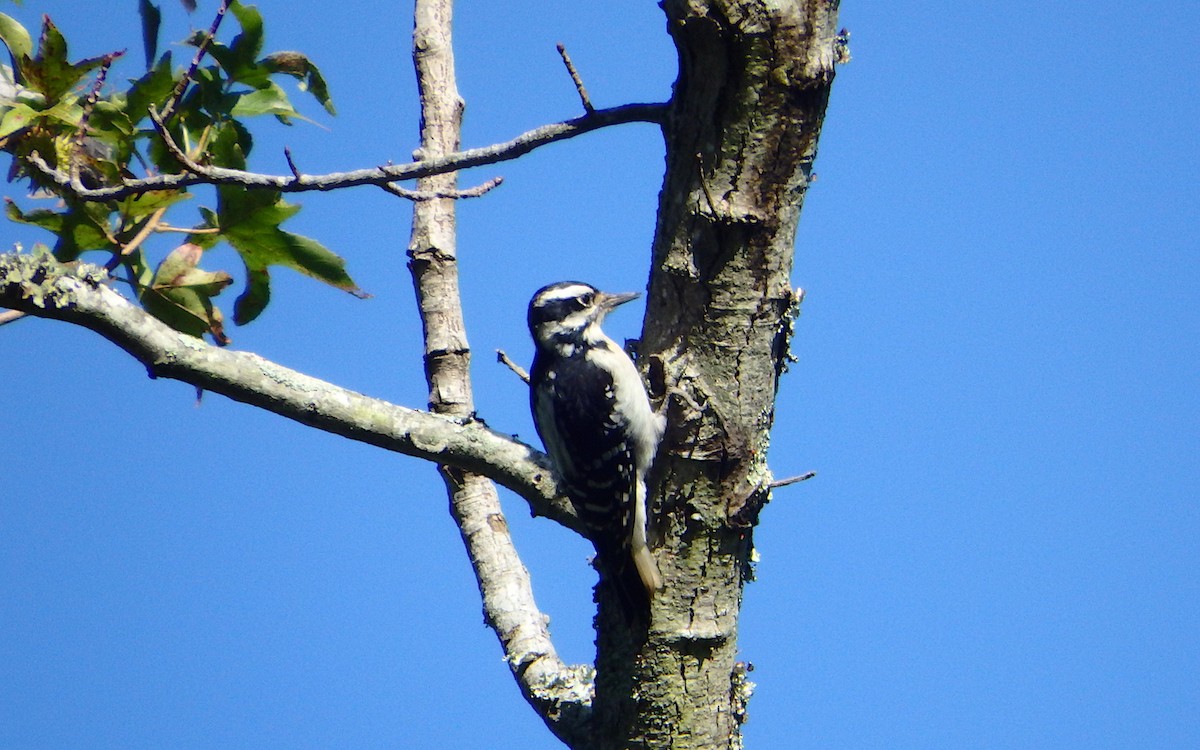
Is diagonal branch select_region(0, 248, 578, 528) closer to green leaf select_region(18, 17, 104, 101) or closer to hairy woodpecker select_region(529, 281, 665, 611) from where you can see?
hairy woodpecker select_region(529, 281, 665, 611)

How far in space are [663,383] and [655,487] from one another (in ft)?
0.88

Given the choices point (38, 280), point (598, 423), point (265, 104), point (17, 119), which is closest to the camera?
point (38, 280)

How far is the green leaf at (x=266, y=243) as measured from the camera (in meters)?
2.81

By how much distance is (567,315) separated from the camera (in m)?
4.47

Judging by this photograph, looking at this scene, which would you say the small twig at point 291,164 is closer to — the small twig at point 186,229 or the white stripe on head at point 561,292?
the small twig at point 186,229

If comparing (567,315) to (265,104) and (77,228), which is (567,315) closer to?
(265,104)

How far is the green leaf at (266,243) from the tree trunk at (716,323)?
87 centimetres

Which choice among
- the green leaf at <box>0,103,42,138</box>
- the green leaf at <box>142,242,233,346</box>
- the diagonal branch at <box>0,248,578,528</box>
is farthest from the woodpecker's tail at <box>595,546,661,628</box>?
the green leaf at <box>0,103,42,138</box>

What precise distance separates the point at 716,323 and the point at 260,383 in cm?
106

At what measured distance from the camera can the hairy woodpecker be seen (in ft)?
9.55

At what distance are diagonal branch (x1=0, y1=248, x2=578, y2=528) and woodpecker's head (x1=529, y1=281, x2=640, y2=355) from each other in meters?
1.70

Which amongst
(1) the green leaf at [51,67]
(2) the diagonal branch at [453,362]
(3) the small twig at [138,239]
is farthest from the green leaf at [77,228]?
(2) the diagonal branch at [453,362]

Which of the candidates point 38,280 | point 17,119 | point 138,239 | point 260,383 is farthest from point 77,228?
point 260,383

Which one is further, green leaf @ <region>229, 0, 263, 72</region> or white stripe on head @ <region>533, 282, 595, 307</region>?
white stripe on head @ <region>533, 282, 595, 307</region>
